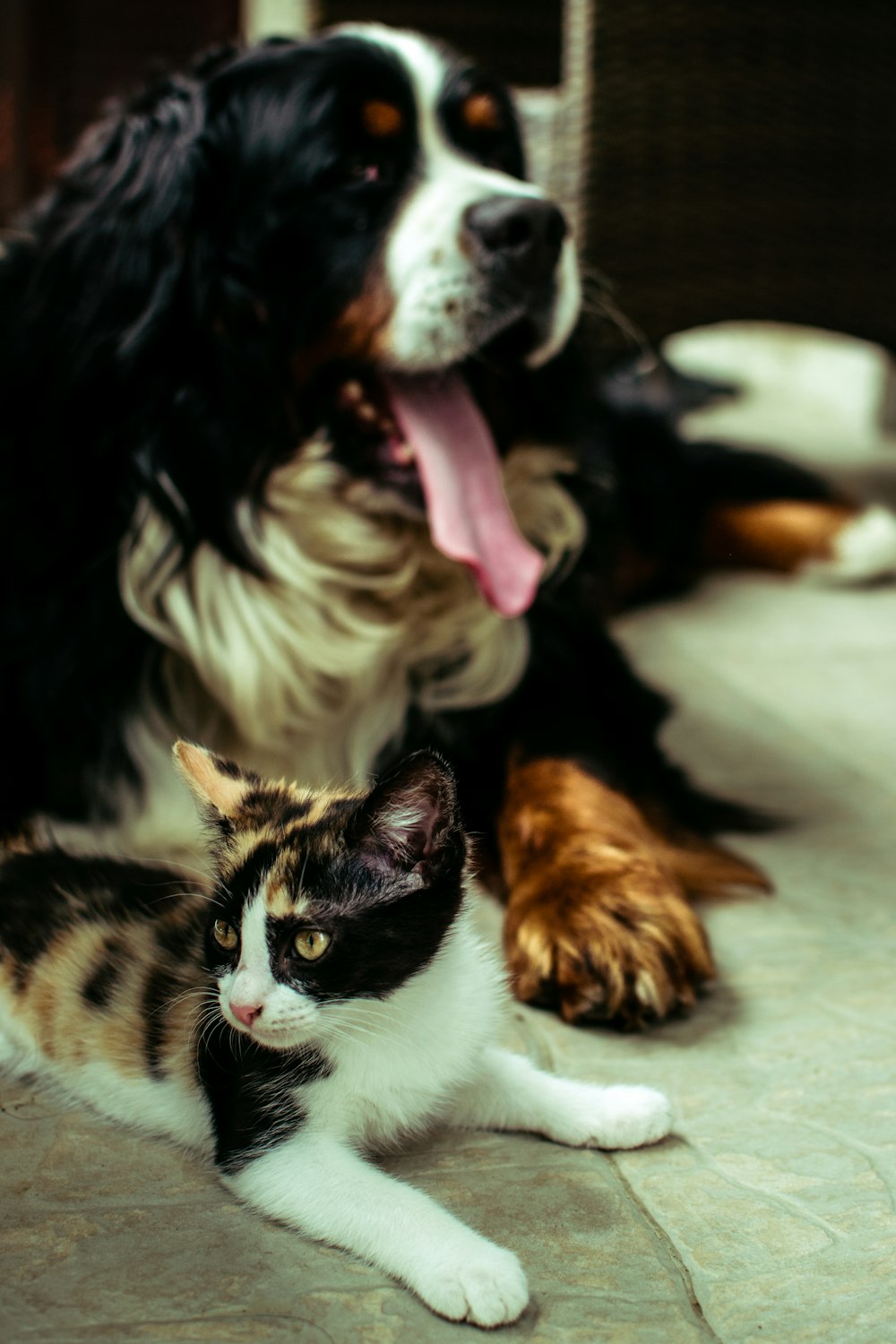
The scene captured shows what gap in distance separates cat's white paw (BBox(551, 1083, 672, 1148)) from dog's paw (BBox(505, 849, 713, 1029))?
18 cm

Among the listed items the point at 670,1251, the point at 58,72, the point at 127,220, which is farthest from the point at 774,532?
the point at 58,72

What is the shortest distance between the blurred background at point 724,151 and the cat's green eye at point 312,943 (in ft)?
6.00

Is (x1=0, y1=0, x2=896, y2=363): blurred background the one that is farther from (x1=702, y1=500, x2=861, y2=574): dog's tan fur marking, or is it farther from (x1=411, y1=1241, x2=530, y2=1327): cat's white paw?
(x1=411, y1=1241, x2=530, y2=1327): cat's white paw

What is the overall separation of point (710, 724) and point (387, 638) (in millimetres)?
734

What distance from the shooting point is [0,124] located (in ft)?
13.1

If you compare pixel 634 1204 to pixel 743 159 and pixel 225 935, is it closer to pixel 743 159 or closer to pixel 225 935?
pixel 225 935

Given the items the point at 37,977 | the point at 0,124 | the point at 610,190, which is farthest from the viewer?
the point at 0,124

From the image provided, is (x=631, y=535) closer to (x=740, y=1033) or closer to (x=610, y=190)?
(x=610, y=190)

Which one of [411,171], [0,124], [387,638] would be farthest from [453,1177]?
[0,124]

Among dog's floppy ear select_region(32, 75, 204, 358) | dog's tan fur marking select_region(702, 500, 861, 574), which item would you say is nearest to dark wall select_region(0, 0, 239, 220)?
dog's tan fur marking select_region(702, 500, 861, 574)

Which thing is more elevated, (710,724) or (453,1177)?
(453,1177)

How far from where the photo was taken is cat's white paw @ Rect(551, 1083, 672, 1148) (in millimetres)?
1085

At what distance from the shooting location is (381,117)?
157 centimetres

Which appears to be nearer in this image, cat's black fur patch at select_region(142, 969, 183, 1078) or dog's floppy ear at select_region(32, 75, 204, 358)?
cat's black fur patch at select_region(142, 969, 183, 1078)
